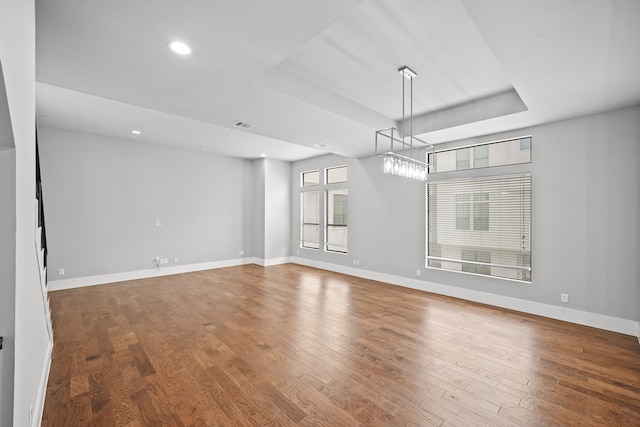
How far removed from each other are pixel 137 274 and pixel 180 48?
548cm

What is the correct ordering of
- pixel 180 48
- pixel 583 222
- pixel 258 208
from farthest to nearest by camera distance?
pixel 258 208
pixel 583 222
pixel 180 48

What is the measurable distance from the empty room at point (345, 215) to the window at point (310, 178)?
1036mm

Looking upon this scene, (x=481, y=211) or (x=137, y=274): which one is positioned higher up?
(x=481, y=211)

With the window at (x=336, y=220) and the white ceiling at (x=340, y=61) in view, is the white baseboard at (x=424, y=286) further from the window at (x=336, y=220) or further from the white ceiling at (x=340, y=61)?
the white ceiling at (x=340, y=61)

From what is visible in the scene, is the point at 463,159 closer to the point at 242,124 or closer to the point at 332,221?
the point at 332,221

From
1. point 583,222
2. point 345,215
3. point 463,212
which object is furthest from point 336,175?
point 583,222

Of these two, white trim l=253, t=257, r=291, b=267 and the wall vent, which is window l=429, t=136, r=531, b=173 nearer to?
the wall vent

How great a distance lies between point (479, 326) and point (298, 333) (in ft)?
7.68

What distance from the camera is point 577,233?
3.90m

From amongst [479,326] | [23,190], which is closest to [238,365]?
[23,190]

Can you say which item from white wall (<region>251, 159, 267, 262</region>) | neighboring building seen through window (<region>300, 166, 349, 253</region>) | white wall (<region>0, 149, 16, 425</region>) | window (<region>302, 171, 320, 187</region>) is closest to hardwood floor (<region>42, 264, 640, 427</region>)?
white wall (<region>0, 149, 16, 425</region>)

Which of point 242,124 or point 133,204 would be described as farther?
point 133,204

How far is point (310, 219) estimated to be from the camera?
8.15 metres

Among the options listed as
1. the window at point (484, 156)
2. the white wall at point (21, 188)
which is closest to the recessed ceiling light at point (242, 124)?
the white wall at point (21, 188)
